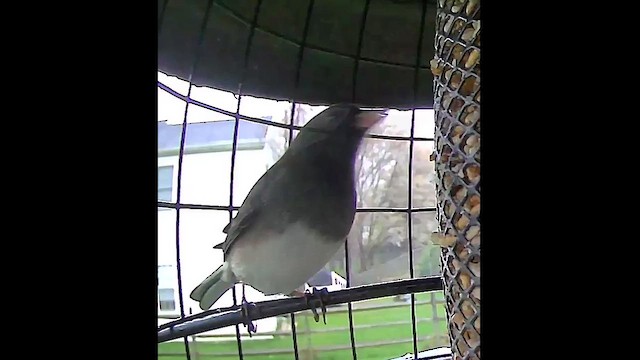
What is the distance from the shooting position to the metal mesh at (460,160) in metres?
0.27

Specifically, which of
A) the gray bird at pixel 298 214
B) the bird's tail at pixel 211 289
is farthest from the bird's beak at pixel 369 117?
the bird's tail at pixel 211 289

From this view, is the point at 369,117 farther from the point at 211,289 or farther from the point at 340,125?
the point at 211,289

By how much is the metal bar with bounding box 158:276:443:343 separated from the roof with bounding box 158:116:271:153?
0.09 m

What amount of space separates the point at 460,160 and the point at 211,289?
0.46 feet

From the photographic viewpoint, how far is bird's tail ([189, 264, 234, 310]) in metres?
0.29

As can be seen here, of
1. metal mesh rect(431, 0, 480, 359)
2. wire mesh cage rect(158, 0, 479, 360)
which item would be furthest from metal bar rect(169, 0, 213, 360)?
metal mesh rect(431, 0, 480, 359)

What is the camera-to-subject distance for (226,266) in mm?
293

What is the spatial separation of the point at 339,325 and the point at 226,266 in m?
0.07
